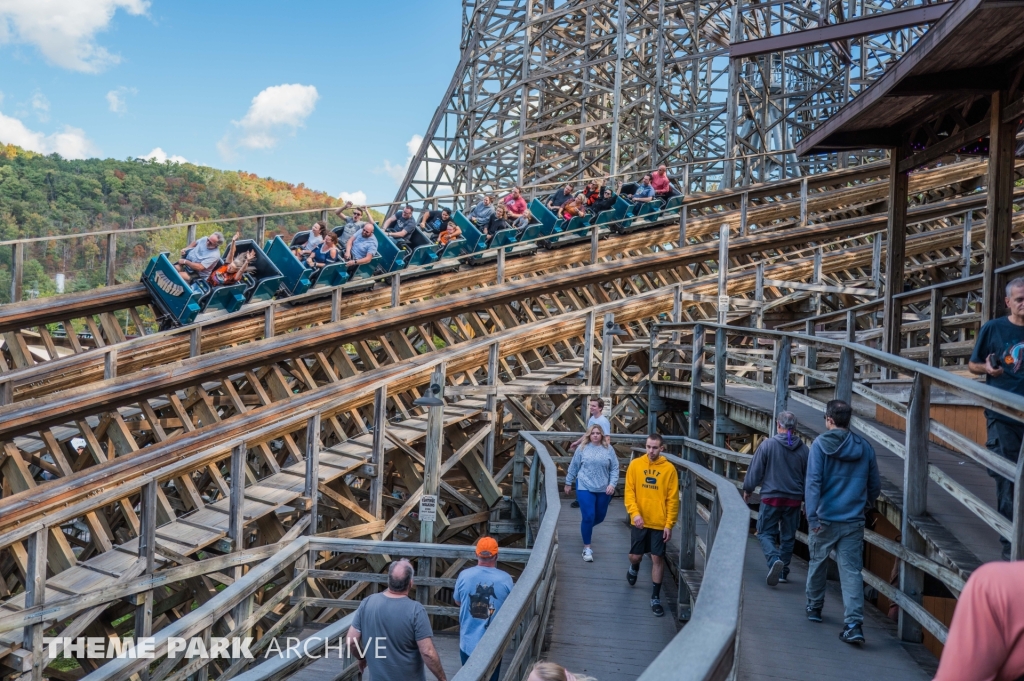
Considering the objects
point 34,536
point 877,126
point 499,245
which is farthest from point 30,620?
point 499,245

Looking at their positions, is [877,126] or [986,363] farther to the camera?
[877,126]

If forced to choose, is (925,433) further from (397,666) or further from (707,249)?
(707,249)

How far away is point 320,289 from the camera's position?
12406 mm

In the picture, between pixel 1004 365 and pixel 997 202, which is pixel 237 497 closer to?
pixel 1004 365

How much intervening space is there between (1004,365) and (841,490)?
1.10m

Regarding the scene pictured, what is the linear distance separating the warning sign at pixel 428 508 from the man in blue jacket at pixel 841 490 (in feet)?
12.2

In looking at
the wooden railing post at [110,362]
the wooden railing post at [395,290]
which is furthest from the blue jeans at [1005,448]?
the wooden railing post at [395,290]

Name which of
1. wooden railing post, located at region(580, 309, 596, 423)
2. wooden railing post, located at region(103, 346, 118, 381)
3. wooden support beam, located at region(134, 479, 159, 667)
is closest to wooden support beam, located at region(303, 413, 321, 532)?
wooden support beam, located at region(134, 479, 159, 667)

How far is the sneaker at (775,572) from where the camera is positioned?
19.3ft

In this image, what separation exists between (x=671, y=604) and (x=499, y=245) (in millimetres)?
9880

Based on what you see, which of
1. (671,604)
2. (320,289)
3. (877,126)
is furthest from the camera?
(320,289)

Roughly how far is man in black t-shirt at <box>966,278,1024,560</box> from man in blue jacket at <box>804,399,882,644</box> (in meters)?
0.64

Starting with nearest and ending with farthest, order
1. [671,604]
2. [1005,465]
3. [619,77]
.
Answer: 1. [1005,465]
2. [671,604]
3. [619,77]

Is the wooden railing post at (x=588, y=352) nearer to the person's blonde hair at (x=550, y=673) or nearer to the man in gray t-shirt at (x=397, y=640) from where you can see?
the man in gray t-shirt at (x=397, y=640)
